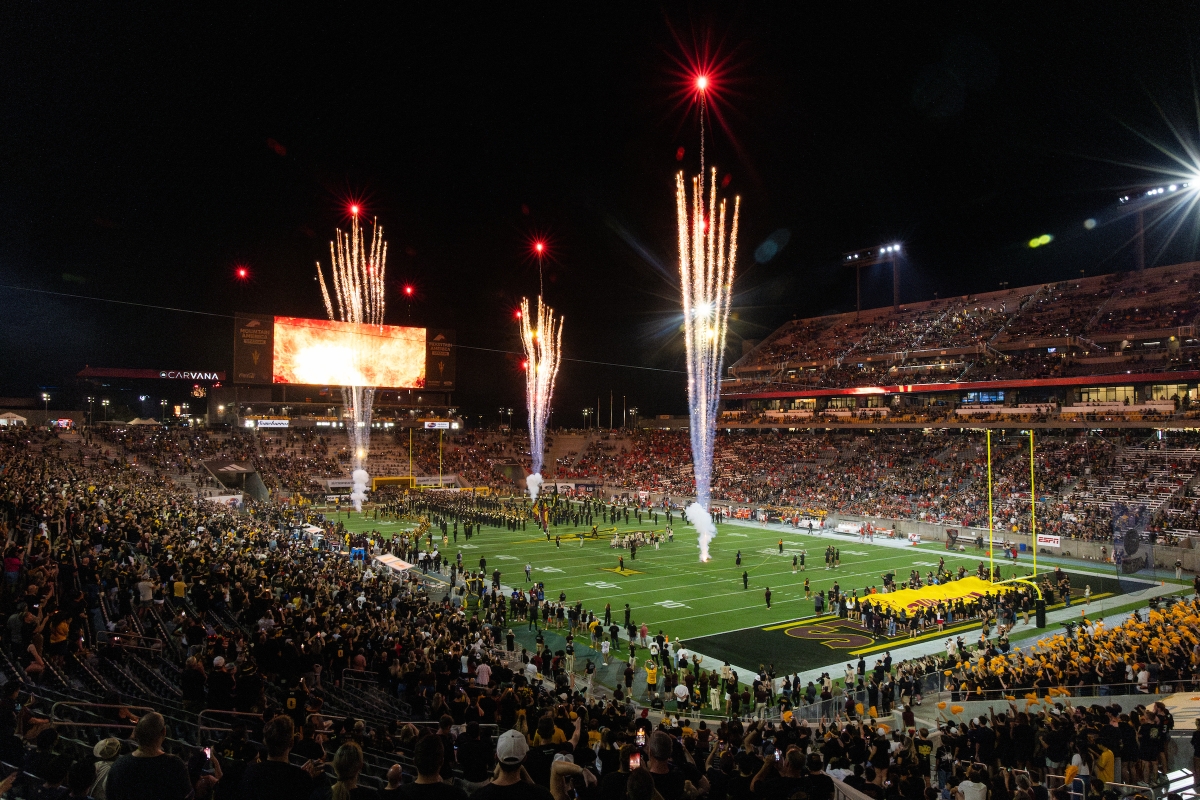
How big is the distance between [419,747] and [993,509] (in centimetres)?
4297

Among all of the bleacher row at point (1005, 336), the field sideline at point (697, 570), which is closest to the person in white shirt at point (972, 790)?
the field sideline at point (697, 570)

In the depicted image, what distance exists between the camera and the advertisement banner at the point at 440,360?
66000 millimetres

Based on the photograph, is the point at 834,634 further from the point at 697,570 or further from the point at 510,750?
the point at 510,750

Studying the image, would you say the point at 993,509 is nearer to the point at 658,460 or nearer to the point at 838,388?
the point at 838,388

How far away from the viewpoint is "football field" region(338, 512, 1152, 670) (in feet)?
70.8

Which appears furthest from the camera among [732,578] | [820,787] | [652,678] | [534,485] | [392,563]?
[534,485]

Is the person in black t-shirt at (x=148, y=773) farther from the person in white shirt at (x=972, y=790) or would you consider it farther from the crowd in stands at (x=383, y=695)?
the person in white shirt at (x=972, y=790)

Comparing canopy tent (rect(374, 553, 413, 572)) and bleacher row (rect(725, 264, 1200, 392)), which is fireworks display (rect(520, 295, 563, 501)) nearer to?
bleacher row (rect(725, 264, 1200, 392))

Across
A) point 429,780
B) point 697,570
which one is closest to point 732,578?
point 697,570

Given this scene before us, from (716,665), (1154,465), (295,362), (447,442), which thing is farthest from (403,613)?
(447,442)

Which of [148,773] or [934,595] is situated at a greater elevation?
[148,773]

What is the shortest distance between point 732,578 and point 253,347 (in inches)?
1740

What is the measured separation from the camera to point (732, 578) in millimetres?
30250

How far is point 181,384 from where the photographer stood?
88.1 metres
